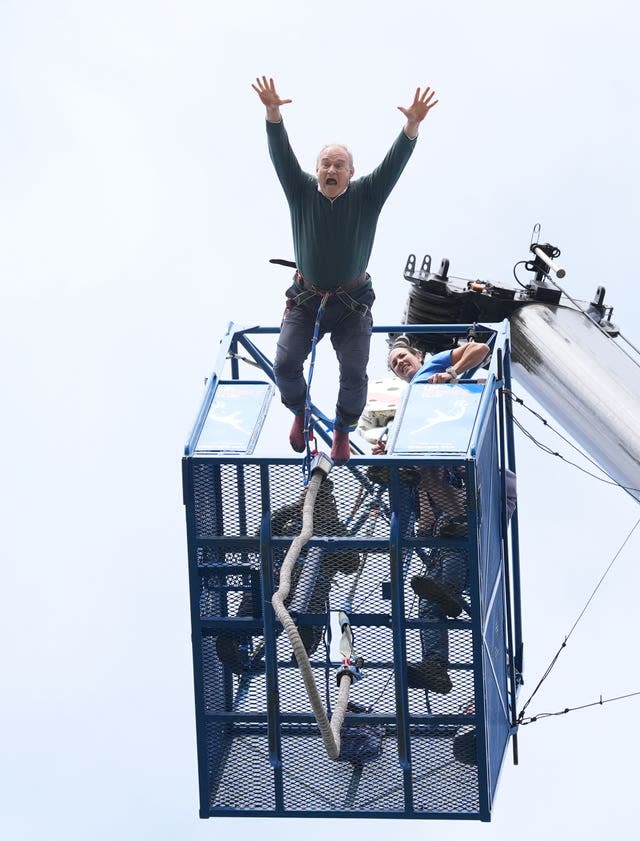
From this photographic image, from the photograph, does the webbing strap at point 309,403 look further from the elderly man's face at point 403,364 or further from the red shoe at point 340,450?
the elderly man's face at point 403,364

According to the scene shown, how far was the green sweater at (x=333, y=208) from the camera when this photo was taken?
16.9 meters

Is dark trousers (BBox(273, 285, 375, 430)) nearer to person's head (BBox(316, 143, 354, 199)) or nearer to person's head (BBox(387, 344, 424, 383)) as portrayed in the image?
person's head (BBox(316, 143, 354, 199))

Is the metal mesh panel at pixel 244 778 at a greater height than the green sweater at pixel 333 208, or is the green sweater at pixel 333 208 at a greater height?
the green sweater at pixel 333 208

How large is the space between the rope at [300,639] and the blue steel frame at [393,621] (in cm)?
46

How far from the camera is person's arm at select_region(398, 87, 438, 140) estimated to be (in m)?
16.6

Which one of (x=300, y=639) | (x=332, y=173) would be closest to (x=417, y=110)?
(x=332, y=173)

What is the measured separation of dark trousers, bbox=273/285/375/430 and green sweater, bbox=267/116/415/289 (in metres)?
0.32

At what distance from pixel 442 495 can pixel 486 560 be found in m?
0.93

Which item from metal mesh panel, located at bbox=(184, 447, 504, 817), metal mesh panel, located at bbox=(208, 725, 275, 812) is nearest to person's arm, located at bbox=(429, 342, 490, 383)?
metal mesh panel, located at bbox=(184, 447, 504, 817)

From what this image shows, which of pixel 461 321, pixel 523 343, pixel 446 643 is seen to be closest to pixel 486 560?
pixel 446 643

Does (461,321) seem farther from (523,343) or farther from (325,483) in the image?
(325,483)

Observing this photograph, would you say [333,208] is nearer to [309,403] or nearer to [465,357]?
[309,403]

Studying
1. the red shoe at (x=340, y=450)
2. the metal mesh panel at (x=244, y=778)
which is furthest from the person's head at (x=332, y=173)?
the metal mesh panel at (x=244, y=778)

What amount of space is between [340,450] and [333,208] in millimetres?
2019
